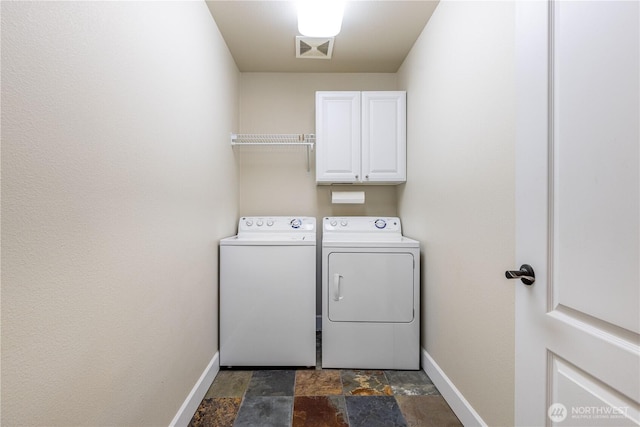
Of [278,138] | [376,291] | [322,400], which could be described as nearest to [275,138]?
[278,138]

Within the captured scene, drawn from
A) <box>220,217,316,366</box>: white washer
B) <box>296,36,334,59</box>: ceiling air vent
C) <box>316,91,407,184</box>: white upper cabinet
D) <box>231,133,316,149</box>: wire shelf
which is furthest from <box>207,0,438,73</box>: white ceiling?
<box>220,217,316,366</box>: white washer

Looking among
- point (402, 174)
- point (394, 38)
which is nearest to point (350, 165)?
point (402, 174)

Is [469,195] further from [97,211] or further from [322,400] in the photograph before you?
[97,211]

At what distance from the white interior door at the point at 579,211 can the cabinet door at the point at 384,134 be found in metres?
1.48

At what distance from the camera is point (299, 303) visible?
2.03 metres

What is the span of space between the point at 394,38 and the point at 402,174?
1028 mm

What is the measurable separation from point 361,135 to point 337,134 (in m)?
0.20

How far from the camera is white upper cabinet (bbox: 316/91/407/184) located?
2.40 metres

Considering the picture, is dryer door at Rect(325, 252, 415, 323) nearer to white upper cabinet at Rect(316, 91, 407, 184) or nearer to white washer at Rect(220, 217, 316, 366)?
white washer at Rect(220, 217, 316, 366)

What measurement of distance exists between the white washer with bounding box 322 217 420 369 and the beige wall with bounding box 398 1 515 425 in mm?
123

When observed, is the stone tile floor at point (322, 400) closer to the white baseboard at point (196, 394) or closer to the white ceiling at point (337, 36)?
the white baseboard at point (196, 394)

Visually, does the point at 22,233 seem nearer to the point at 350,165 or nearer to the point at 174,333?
the point at 174,333

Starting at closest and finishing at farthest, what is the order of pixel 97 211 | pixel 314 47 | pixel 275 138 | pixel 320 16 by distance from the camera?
1. pixel 97 211
2. pixel 320 16
3. pixel 314 47
4. pixel 275 138

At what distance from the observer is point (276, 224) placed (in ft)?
8.32
